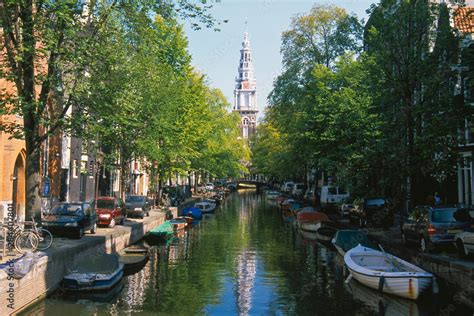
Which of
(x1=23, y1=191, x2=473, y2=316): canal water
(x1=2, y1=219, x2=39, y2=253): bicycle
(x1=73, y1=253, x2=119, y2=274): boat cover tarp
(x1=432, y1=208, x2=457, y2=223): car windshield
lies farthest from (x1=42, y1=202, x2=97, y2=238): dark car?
(x1=432, y1=208, x2=457, y2=223): car windshield

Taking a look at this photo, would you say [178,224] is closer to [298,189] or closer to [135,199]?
[135,199]

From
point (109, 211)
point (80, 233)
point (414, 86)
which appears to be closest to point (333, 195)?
point (414, 86)

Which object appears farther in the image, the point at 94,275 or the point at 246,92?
the point at 246,92

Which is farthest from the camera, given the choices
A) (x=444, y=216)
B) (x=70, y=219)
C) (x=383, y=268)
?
(x=70, y=219)

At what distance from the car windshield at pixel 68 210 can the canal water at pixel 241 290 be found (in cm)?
387

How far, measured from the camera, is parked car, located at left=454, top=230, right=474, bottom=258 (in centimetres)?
1662

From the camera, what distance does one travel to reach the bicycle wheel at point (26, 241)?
15766mm

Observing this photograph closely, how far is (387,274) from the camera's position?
15.8 meters

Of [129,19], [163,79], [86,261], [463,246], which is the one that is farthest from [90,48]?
[163,79]

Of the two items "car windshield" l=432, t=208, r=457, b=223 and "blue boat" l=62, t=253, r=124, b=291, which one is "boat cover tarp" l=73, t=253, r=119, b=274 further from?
"car windshield" l=432, t=208, r=457, b=223

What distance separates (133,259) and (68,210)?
398cm

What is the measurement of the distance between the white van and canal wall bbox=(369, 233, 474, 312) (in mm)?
24280

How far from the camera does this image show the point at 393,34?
26.6m

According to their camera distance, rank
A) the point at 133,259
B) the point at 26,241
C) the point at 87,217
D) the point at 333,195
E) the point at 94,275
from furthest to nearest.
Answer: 1. the point at 333,195
2. the point at 87,217
3. the point at 133,259
4. the point at 94,275
5. the point at 26,241
